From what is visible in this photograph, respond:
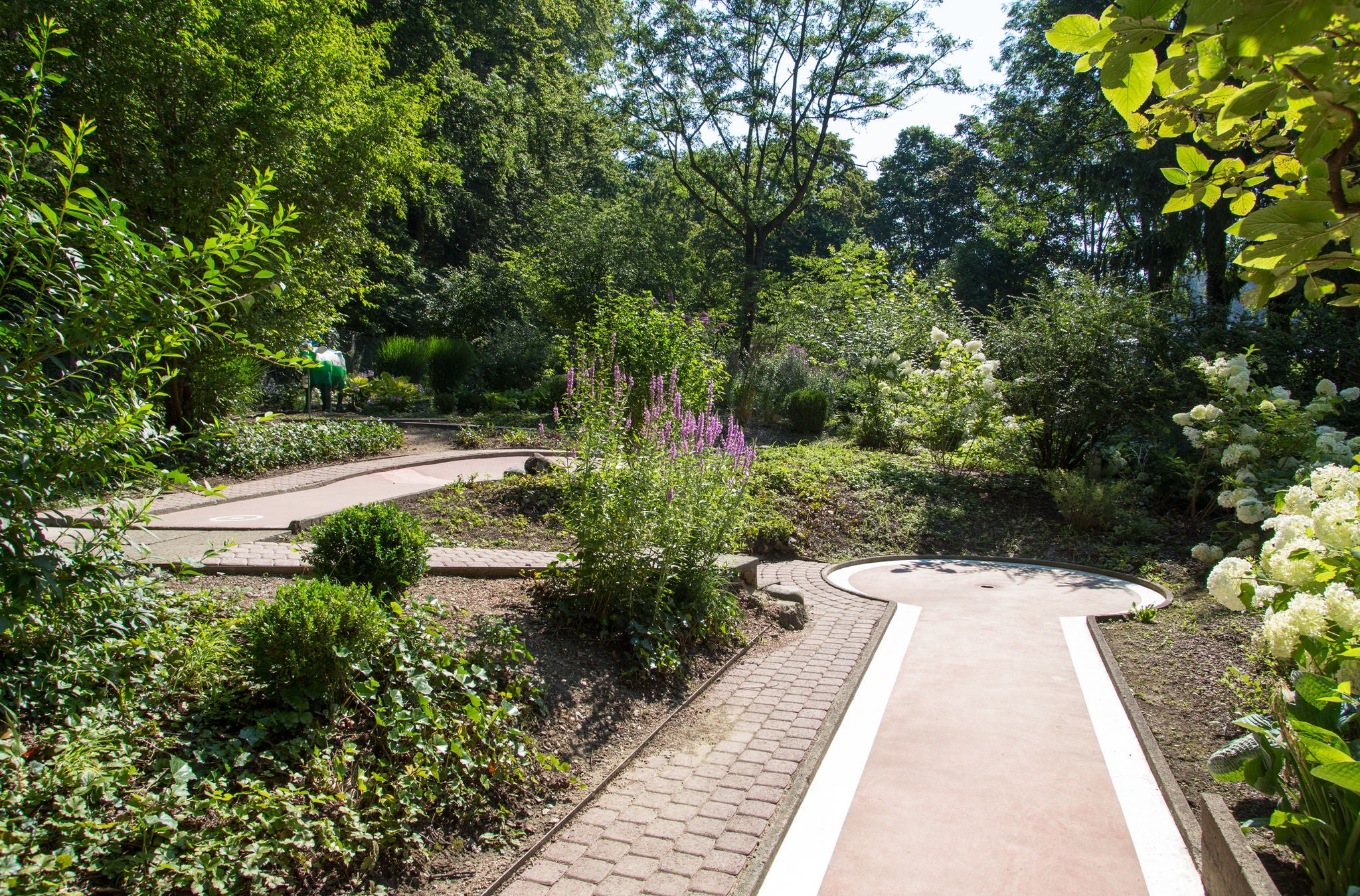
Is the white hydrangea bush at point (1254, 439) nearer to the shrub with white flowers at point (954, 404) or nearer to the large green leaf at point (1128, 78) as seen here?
the shrub with white flowers at point (954, 404)

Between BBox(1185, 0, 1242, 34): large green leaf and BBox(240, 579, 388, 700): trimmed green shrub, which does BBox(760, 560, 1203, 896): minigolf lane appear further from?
BBox(1185, 0, 1242, 34): large green leaf

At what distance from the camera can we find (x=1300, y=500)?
365 centimetres

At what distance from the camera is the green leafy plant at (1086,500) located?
851cm

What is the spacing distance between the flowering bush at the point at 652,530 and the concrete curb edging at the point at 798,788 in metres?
0.89

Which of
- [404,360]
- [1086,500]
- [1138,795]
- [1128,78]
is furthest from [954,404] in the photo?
[404,360]

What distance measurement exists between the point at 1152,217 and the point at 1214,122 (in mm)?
18092

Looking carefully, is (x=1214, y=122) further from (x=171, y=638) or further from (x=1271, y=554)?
(x=171, y=638)

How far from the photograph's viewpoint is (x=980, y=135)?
83.6 feet

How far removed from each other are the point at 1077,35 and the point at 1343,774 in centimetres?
178

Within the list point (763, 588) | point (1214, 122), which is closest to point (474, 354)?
point (763, 588)

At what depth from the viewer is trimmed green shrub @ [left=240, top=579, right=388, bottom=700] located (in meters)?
2.90

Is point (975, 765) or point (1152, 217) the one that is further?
point (1152, 217)

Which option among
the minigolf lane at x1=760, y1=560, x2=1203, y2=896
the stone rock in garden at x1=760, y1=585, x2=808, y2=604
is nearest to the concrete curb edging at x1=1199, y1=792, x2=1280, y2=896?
the minigolf lane at x1=760, y1=560, x2=1203, y2=896

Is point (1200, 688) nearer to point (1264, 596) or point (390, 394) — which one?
point (1264, 596)
